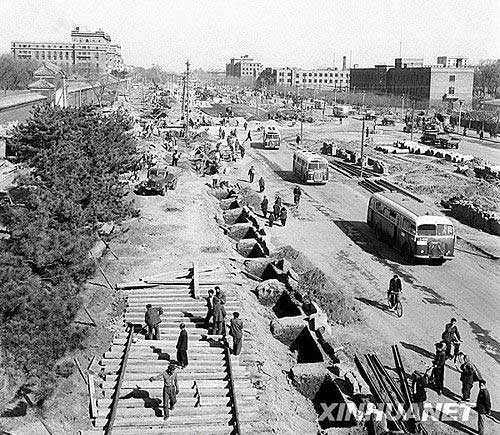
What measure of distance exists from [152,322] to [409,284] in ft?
41.5

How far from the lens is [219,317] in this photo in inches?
722

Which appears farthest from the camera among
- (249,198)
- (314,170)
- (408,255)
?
(314,170)

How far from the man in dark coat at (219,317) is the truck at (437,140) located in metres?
61.5

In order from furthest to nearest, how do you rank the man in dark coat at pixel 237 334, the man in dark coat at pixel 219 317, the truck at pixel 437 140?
the truck at pixel 437 140, the man in dark coat at pixel 219 317, the man in dark coat at pixel 237 334

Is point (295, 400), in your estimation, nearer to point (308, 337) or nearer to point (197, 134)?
point (308, 337)

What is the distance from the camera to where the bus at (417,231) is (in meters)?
27.4

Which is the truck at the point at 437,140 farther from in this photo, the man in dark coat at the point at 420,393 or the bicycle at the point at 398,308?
the man in dark coat at the point at 420,393

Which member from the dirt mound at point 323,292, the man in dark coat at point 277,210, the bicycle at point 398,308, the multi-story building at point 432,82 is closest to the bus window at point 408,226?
the dirt mound at point 323,292

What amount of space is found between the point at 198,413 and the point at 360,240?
20.3m

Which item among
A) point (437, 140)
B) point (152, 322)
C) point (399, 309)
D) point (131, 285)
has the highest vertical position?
point (437, 140)

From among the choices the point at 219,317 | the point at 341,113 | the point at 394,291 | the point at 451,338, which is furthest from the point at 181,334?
the point at 341,113

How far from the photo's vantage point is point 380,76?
152250mm

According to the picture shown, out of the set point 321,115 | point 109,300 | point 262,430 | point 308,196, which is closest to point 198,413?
point 262,430

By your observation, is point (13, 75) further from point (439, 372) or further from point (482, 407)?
point (482, 407)
